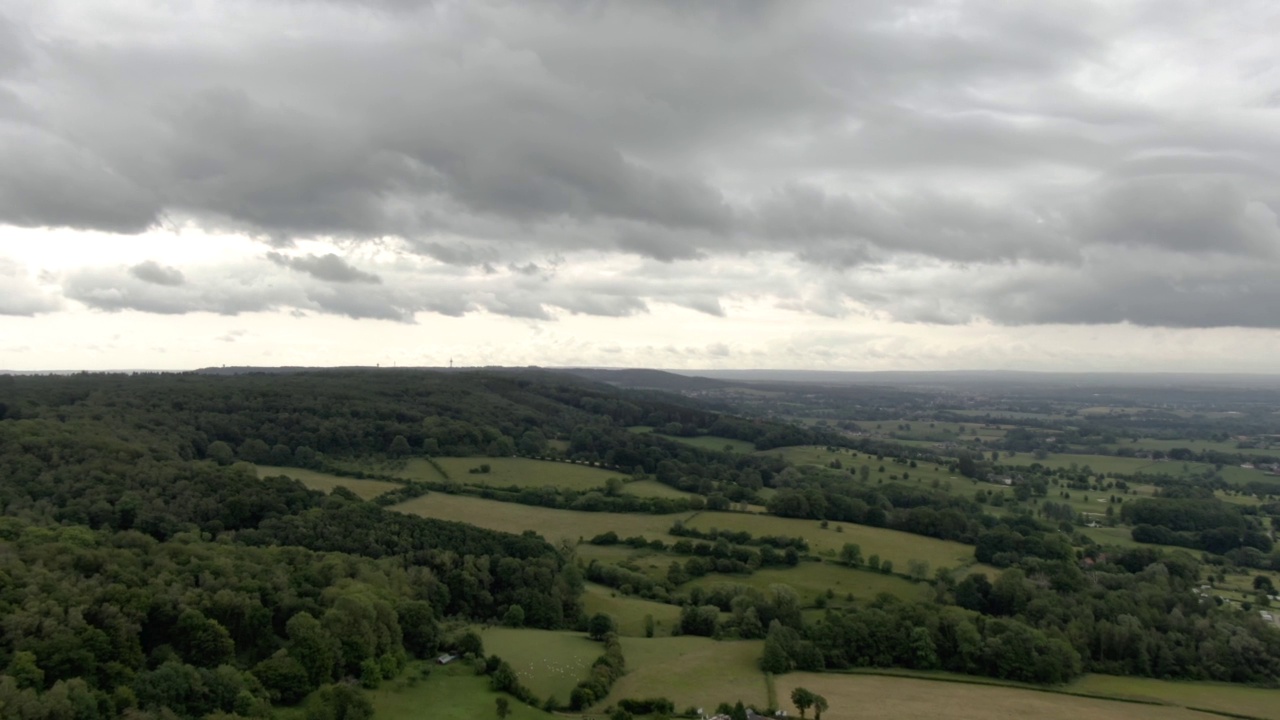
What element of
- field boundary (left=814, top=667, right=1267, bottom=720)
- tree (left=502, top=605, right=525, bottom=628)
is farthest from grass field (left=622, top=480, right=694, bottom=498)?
field boundary (left=814, top=667, right=1267, bottom=720)

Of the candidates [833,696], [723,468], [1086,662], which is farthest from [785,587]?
[723,468]

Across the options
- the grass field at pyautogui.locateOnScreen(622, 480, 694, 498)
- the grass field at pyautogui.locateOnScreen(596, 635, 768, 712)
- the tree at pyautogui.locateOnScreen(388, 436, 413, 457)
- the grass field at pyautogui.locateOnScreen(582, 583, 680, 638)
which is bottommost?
the grass field at pyautogui.locateOnScreen(582, 583, 680, 638)

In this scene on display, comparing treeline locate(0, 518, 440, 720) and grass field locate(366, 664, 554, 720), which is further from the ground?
treeline locate(0, 518, 440, 720)

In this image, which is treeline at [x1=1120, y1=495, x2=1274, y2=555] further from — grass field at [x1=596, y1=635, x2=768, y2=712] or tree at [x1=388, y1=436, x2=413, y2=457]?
tree at [x1=388, y1=436, x2=413, y2=457]

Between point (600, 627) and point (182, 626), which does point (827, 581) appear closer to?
point (600, 627)

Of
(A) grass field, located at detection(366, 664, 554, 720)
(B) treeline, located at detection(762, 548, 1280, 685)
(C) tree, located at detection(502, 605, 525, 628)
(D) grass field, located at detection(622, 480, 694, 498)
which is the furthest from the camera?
(D) grass field, located at detection(622, 480, 694, 498)

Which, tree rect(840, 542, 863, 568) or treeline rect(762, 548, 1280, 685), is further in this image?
tree rect(840, 542, 863, 568)

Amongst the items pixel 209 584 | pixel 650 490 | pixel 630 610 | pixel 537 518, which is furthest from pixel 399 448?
pixel 209 584

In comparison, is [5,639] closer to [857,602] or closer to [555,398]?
[857,602]
